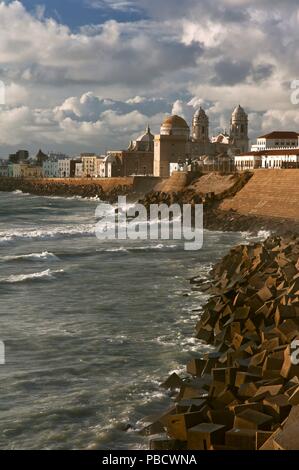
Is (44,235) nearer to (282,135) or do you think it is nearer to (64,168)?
(282,135)

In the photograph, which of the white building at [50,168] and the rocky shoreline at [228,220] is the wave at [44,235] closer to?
the rocky shoreline at [228,220]

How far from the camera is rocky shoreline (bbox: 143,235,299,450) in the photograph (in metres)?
6.13

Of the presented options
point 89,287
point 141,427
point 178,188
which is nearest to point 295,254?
point 89,287

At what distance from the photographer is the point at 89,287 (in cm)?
1595

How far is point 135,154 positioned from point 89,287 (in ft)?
250

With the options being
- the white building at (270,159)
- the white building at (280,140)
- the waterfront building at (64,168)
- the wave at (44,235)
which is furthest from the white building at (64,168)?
the wave at (44,235)

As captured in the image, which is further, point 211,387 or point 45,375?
point 45,375

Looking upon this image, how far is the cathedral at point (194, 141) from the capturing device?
74000 millimetres

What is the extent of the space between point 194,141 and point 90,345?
241 ft

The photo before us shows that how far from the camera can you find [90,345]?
10461 mm

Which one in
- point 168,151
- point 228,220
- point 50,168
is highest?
point 50,168

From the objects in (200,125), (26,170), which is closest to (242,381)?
(200,125)

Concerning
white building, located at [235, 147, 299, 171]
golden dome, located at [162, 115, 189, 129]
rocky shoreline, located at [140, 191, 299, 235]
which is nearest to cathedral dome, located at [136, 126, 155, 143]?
golden dome, located at [162, 115, 189, 129]
